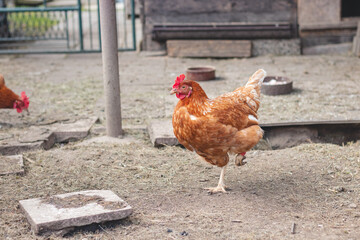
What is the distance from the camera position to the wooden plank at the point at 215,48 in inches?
366

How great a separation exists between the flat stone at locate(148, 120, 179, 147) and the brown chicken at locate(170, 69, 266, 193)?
3.32ft

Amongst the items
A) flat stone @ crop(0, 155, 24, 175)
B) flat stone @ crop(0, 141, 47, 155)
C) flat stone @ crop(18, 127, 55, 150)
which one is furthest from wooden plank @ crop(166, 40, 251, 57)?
flat stone @ crop(0, 155, 24, 175)

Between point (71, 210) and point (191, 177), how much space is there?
1243 mm

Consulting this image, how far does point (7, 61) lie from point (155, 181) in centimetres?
681

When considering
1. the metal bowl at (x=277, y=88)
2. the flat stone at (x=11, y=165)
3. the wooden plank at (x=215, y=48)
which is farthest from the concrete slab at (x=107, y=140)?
the wooden plank at (x=215, y=48)

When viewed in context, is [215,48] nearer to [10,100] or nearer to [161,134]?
[10,100]

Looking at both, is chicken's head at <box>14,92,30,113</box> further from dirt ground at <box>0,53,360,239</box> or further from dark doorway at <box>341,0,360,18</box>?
dark doorway at <box>341,0,360,18</box>

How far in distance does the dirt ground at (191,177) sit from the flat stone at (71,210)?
91mm

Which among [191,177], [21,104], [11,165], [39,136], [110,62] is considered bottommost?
[191,177]

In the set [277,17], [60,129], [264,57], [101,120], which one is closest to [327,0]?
[277,17]

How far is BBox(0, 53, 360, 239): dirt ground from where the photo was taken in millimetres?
3086

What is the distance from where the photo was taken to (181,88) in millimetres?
3439

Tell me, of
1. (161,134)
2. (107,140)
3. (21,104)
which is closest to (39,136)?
(107,140)

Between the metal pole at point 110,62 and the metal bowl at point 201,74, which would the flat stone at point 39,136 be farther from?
the metal bowl at point 201,74
